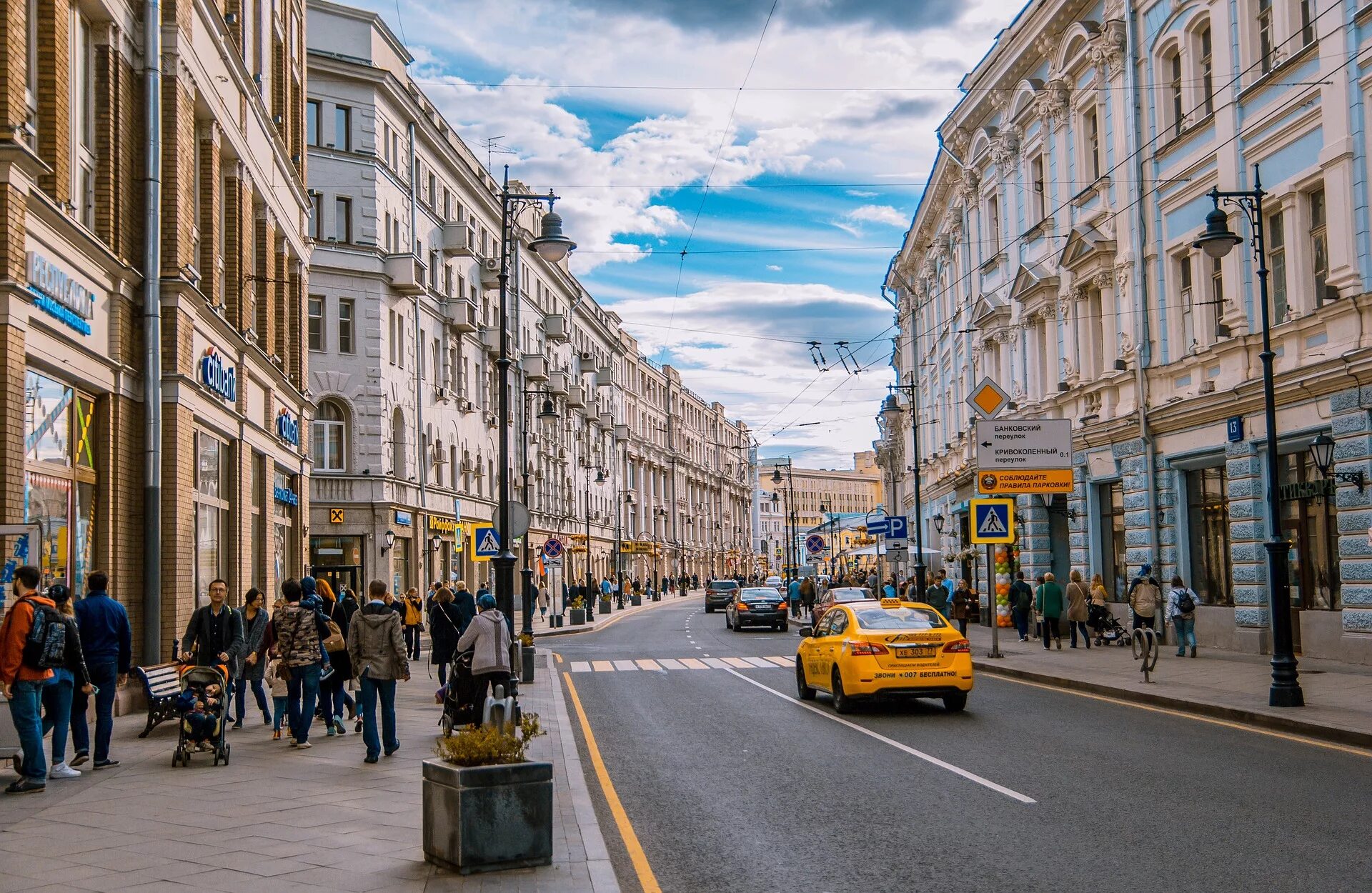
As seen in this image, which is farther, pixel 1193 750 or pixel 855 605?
pixel 855 605

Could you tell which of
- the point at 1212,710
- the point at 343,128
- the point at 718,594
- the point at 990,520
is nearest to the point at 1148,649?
the point at 1212,710

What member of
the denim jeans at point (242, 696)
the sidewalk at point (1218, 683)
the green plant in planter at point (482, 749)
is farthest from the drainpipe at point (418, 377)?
the green plant in planter at point (482, 749)

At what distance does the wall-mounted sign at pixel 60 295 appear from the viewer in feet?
47.4

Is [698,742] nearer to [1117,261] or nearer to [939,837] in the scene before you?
[939,837]

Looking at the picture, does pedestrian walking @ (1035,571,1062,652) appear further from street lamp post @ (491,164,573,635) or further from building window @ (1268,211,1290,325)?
street lamp post @ (491,164,573,635)

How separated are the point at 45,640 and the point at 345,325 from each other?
33.9 metres

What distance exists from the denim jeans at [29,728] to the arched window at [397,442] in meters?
34.7

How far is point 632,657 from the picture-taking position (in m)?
31.2

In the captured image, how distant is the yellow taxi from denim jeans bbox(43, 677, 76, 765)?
30.3 ft

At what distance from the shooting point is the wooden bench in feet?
48.1

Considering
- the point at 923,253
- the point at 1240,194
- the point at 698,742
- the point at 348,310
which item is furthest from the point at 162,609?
the point at 923,253

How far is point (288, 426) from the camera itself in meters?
30.0

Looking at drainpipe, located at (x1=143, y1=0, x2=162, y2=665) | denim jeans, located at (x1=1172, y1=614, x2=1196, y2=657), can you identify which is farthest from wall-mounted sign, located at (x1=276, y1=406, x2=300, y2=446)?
denim jeans, located at (x1=1172, y1=614, x2=1196, y2=657)

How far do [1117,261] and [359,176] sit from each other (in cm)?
2524
